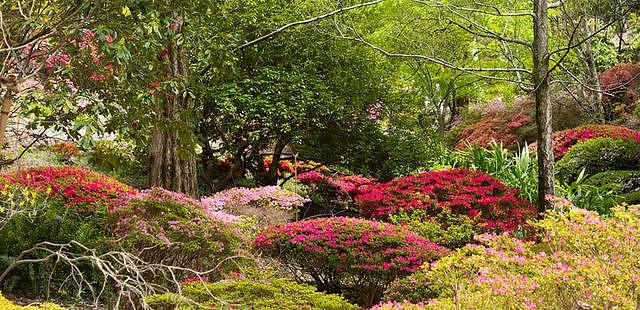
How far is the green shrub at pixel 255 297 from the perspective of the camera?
3895 mm

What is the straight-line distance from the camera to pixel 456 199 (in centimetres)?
812

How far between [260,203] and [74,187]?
9.91 ft

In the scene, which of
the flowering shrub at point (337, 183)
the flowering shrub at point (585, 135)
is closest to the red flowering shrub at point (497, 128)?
the flowering shrub at point (585, 135)

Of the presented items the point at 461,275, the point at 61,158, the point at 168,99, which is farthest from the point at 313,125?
the point at 461,275

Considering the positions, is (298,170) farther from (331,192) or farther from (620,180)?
(620,180)

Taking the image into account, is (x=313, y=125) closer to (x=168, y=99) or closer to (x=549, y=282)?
(x=168, y=99)

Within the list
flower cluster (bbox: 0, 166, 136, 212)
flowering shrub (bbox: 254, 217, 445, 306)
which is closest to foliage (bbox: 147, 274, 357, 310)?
flowering shrub (bbox: 254, 217, 445, 306)

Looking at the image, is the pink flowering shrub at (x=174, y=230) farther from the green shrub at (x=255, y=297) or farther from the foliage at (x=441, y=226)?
the foliage at (x=441, y=226)

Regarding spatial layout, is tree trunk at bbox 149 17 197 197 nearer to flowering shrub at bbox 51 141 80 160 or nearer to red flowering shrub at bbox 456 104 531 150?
flowering shrub at bbox 51 141 80 160

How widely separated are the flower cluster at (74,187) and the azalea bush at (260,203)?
1.97m

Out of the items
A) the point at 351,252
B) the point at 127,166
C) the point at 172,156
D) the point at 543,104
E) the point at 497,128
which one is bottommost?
the point at 351,252

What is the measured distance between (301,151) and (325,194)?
1365mm

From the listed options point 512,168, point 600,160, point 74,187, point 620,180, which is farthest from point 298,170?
point 74,187

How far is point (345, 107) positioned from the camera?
11.6 meters
